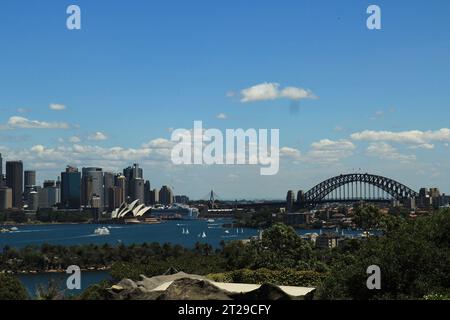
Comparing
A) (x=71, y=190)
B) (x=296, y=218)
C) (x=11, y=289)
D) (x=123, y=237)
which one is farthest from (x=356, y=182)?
(x=11, y=289)

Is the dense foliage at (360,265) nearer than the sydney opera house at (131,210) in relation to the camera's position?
Yes

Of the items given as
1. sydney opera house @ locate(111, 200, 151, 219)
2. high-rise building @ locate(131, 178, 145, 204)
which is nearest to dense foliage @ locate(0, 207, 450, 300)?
sydney opera house @ locate(111, 200, 151, 219)

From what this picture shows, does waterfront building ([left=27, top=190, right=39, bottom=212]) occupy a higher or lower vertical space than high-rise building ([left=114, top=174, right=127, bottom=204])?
lower

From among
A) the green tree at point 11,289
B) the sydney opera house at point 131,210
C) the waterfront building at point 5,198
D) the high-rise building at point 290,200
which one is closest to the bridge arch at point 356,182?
the high-rise building at point 290,200

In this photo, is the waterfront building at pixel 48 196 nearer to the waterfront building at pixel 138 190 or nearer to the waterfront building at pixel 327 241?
the waterfront building at pixel 138 190

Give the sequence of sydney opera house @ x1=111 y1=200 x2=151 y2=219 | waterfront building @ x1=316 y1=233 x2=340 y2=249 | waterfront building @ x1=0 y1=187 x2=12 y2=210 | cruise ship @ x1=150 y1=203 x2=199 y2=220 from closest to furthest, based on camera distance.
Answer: waterfront building @ x1=316 y1=233 x2=340 y2=249 → sydney opera house @ x1=111 y1=200 x2=151 y2=219 → waterfront building @ x1=0 y1=187 x2=12 y2=210 → cruise ship @ x1=150 y1=203 x2=199 y2=220

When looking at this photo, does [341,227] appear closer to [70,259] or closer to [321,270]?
[70,259]

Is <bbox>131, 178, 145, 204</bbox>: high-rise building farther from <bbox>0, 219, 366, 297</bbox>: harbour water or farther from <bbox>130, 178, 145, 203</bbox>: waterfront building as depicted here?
<bbox>0, 219, 366, 297</bbox>: harbour water
